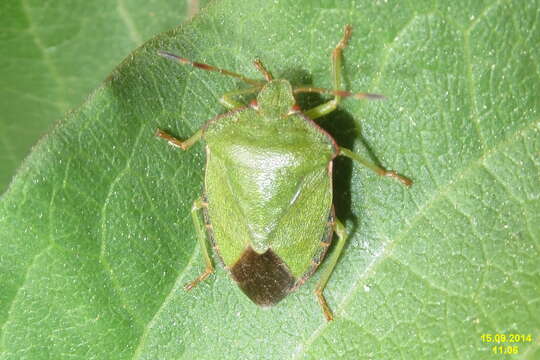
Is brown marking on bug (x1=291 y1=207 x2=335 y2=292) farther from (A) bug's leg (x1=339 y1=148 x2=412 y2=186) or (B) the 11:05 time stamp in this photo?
(B) the 11:05 time stamp

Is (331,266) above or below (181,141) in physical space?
below

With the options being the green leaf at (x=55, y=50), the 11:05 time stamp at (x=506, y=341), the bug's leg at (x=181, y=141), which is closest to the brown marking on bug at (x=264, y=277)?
the bug's leg at (x=181, y=141)

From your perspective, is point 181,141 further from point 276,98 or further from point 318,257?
point 318,257

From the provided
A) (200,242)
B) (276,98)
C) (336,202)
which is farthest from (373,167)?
(200,242)

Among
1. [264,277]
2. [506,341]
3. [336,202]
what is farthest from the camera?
[336,202]

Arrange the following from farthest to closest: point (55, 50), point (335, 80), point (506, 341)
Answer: point (55, 50)
point (335, 80)
point (506, 341)

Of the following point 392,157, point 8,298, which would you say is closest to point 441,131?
point 392,157
